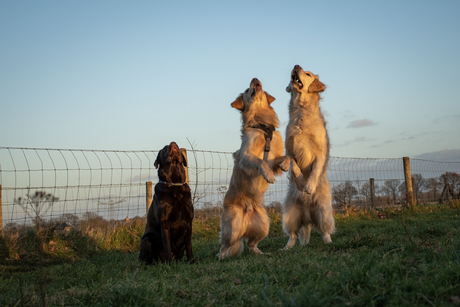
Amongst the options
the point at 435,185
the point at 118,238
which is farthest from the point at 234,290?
the point at 435,185

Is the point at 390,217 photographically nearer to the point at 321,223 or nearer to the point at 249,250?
the point at 321,223

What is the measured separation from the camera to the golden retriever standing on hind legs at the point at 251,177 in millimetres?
4492

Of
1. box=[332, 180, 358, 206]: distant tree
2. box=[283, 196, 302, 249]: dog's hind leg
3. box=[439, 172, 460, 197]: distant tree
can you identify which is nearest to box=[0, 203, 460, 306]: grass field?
box=[283, 196, 302, 249]: dog's hind leg

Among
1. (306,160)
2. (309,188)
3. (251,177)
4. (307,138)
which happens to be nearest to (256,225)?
(251,177)

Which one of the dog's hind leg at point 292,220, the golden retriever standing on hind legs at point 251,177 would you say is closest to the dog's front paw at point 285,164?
the golden retriever standing on hind legs at point 251,177

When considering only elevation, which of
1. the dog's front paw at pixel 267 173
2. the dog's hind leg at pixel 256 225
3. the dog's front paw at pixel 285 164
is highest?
the dog's front paw at pixel 285 164

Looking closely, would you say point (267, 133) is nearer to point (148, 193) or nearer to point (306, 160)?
point (306, 160)

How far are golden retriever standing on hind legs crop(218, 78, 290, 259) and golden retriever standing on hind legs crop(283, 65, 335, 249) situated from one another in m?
0.35

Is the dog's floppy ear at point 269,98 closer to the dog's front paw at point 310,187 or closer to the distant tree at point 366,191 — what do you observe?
the dog's front paw at point 310,187

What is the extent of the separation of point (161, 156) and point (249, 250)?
181cm

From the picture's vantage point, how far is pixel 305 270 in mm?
2523

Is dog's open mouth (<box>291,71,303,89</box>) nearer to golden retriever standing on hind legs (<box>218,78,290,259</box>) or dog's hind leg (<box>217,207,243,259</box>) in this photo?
golden retriever standing on hind legs (<box>218,78,290,259</box>)

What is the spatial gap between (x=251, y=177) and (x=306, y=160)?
0.92 m

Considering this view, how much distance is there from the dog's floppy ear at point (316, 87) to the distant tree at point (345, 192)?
20.6ft
